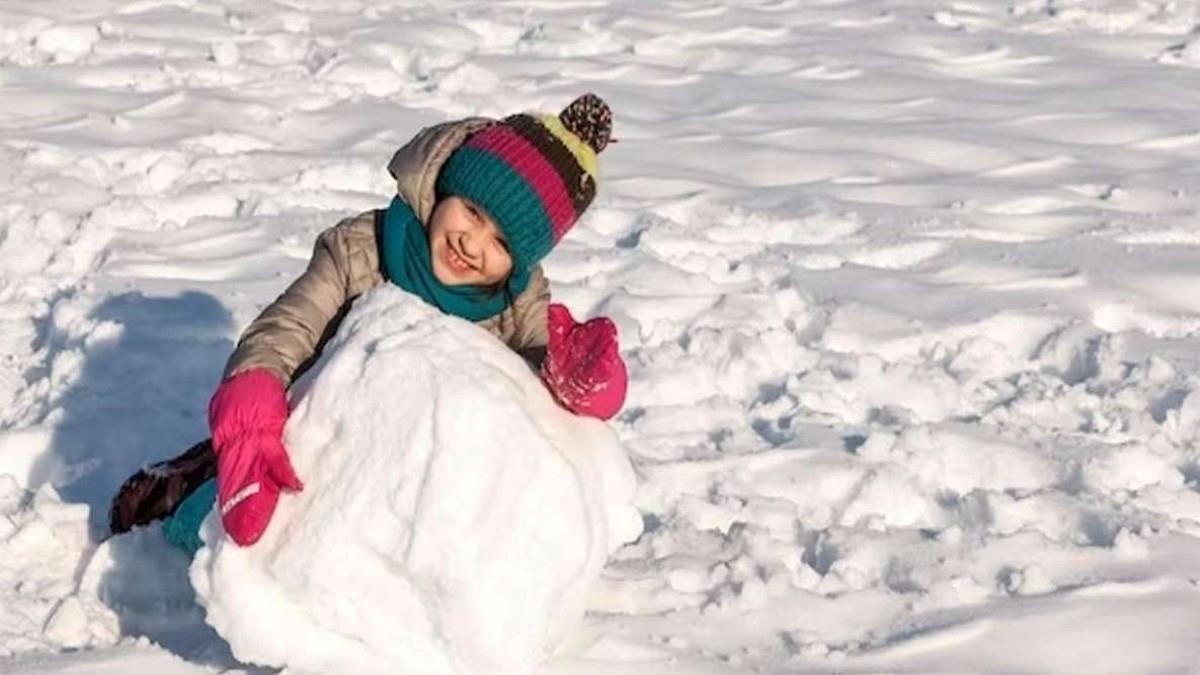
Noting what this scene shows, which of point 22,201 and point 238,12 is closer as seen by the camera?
point 22,201

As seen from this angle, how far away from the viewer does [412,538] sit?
2.63 meters

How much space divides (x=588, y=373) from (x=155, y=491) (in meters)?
0.91

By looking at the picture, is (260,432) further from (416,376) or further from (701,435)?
(701,435)

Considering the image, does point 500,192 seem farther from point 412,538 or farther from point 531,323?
point 412,538

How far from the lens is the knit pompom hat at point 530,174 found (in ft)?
10.0

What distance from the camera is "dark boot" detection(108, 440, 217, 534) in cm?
332

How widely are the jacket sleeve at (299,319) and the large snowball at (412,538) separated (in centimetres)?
21

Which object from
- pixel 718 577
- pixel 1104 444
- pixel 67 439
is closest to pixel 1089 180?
pixel 1104 444

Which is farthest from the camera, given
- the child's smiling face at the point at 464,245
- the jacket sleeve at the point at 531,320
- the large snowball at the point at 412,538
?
the jacket sleeve at the point at 531,320

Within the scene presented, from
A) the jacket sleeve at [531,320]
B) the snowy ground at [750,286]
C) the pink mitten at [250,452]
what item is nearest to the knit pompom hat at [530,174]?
the jacket sleeve at [531,320]

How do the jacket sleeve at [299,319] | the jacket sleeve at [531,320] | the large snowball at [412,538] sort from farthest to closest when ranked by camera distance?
the jacket sleeve at [531,320]
the jacket sleeve at [299,319]
the large snowball at [412,538]

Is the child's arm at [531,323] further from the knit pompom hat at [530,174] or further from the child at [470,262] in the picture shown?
Result: the knit pompom hat at [530,174]

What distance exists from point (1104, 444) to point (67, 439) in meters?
2.27

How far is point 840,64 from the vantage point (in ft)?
24.9
